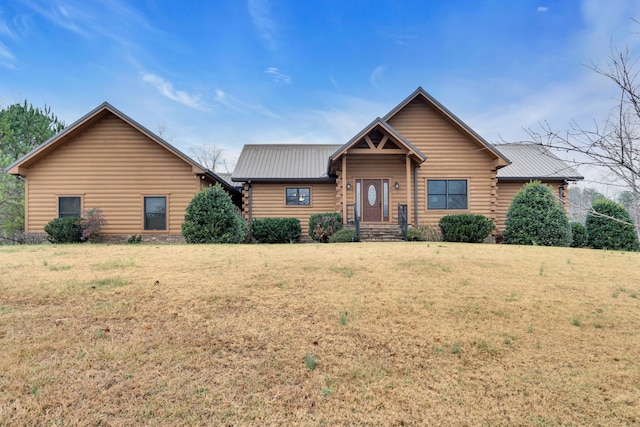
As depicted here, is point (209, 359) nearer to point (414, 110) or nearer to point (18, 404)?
point (18, 404)

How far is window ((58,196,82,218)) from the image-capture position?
1522 centimetres

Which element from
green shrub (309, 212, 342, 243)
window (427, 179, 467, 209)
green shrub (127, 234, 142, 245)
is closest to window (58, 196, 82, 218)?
green shrub (127, 234, 142, 245)

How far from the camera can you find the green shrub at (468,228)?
45.5ft

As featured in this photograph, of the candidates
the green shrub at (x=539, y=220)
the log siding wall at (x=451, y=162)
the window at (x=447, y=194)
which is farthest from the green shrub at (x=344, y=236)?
the green shrub at (x=539, y=220)

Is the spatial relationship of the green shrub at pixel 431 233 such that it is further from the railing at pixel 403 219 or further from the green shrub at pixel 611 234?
the green shrub at pixel 611 234

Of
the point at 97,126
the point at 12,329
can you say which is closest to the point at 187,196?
the point at 97,126

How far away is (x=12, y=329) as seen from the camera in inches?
141

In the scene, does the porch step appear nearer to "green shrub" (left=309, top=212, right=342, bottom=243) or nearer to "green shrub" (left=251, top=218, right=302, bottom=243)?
"green shrub" (left=309, top=212, right=342, bottom=243)

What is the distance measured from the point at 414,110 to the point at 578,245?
10.0 meters

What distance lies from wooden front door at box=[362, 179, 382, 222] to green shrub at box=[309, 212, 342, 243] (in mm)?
2079

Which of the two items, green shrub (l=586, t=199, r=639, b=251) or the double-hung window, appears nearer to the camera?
green shrub (l=586, t=199, r=639, b=251)

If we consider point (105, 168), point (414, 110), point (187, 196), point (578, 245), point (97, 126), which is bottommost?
point (578, 245)

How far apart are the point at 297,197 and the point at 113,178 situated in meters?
8.89

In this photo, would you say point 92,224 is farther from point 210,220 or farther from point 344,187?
point 344,187
